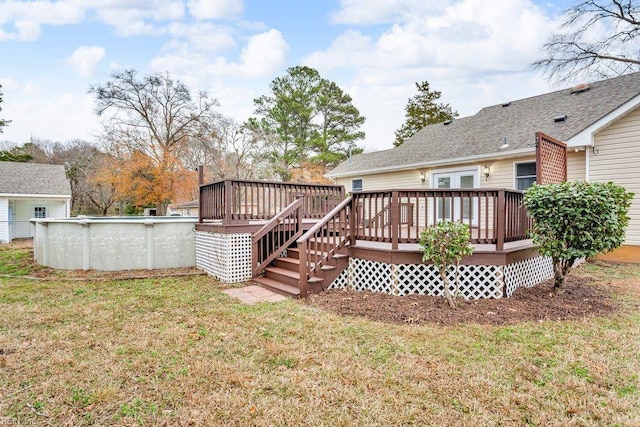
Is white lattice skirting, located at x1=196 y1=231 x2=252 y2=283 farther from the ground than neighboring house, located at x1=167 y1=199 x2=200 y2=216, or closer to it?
closer to it

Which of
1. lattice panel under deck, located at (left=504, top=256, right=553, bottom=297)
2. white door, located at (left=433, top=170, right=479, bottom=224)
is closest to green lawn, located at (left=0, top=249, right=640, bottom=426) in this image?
lattice panel under deck, located at (left=504, top=256, right=553, bottom=297)

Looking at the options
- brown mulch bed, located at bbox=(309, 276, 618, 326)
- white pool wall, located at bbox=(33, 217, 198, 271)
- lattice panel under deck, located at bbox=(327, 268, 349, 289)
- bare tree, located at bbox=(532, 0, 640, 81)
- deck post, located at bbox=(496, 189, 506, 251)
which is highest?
bare tree, located at bbox=(532, 0, 640, 81)

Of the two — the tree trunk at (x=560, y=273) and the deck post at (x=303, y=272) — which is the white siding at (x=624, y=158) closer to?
the tree trunk at (x=560, y=273)

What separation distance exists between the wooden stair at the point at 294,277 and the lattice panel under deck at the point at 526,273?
8.32 ft

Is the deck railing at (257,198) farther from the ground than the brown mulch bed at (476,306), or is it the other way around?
the deck railing at (257,198)

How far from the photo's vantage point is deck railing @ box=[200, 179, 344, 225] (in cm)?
684

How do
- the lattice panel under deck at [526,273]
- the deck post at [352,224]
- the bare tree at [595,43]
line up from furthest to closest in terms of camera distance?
the bare tree at [595,43] → the deck post at [352,224] → the lattice panel under deck at [526,273]

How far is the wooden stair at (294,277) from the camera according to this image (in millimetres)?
5703

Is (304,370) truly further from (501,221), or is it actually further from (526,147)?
(526,147)

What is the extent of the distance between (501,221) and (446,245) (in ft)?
3.82

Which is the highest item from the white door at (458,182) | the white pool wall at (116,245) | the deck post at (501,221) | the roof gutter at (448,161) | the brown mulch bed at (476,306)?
the roof gutter at (448,161)

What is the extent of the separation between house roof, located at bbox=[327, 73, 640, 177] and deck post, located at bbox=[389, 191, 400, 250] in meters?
5.66

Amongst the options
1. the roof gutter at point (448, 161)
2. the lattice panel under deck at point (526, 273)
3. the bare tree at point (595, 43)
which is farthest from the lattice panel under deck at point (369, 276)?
the bare tree at point (595, 43)

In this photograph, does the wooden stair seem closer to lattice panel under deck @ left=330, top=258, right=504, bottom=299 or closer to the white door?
lattice panel under deck @ left=330, top=258, right=504, bottom=299
